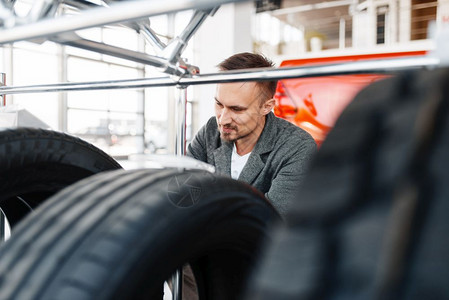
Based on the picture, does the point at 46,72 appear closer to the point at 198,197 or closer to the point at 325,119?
the point at 325,119

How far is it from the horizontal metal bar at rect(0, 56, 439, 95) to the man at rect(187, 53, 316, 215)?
2.78 ft

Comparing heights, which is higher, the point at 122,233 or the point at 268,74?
the point at 268,74

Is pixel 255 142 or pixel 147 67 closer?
pixel 255 142

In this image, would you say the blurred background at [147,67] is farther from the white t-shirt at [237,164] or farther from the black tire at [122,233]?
the black tire at [122,233]

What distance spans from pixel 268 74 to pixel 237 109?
1.07m

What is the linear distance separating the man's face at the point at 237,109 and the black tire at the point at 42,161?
89 centimetres

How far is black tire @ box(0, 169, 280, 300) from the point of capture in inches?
16.7

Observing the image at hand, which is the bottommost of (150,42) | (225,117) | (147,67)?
(225,117)

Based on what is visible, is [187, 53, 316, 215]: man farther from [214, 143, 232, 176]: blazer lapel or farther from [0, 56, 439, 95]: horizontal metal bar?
[0, 56, 439, 95]: horizontal metal bar

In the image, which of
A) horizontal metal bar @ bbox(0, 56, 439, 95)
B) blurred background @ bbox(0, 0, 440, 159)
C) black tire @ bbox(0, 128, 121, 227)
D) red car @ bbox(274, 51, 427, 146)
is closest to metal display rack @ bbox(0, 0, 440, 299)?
horizontal metal bar @ bbox(0, 56, 439, 95)

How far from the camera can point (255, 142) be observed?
1787 mm

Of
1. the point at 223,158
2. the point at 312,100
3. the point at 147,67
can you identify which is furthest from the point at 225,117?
the point at 147,67

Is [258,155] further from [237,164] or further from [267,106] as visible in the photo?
[267,106]

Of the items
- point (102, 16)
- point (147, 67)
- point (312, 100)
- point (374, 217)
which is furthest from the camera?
point (147, 67)
